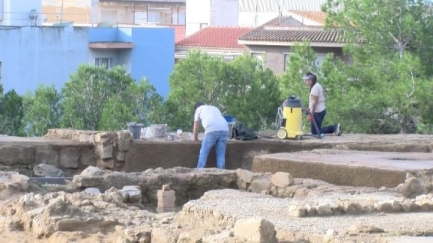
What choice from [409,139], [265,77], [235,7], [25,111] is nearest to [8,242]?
[409,139]

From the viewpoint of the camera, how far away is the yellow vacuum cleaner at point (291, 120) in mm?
15836

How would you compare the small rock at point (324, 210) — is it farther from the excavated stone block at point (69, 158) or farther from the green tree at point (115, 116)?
the green tree at point (115, 116)

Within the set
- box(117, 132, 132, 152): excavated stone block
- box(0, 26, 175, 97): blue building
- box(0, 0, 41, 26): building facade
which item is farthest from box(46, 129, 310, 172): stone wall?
box(0, 0, 41, 26): building facade

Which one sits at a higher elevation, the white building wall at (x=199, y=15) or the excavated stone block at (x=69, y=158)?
the white building wall at (x=199, y=15)

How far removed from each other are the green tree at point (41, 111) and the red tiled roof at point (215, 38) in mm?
16030

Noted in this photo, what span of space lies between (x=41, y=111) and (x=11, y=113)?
2.63 ft

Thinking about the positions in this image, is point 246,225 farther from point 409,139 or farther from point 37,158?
point 409,139

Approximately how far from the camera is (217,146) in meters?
15.3

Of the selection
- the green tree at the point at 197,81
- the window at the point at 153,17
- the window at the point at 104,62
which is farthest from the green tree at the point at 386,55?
the window at the point at 153,17

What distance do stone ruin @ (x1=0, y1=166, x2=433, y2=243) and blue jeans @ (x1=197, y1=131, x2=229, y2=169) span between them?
7.90 ft

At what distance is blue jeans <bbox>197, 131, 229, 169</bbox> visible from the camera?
1501 cm

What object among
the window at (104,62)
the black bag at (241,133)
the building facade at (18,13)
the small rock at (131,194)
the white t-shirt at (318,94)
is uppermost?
the building facade at (18,13)

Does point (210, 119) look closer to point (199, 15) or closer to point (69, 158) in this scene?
point (69, 158)

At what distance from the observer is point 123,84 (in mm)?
27359
